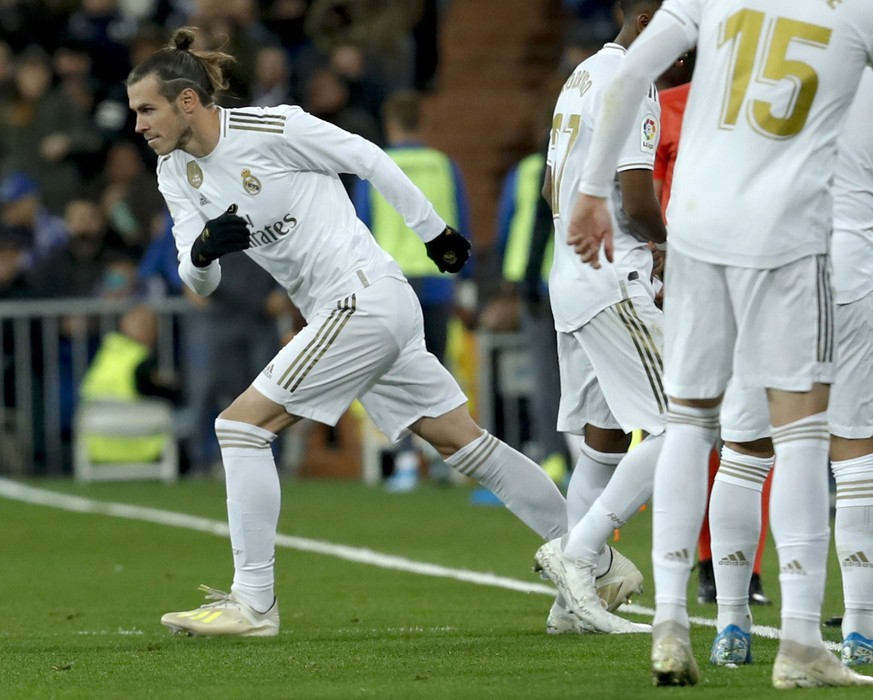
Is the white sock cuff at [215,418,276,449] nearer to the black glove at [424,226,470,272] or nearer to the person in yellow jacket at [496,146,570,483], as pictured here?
the black glove at [424,226,470,272]

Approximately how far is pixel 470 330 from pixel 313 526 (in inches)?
140

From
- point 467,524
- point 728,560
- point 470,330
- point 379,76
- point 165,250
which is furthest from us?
point 379,76

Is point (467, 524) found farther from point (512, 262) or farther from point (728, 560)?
point (728, 560)

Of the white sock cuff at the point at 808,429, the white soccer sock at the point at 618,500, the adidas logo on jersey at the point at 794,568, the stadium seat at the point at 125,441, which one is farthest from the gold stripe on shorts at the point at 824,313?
the stadium seat at the point at 125,441

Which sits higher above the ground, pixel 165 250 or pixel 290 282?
pixel 290 282

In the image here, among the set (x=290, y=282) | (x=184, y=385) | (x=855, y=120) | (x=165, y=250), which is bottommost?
(x=184, y=385)

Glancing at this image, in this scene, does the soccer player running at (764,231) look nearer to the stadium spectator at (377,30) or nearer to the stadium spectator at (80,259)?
the stadium spectator at (80,259)

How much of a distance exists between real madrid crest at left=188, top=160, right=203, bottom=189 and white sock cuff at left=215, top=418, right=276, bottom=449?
0.86 meters

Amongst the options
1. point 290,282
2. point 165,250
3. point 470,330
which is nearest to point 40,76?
point 165,250

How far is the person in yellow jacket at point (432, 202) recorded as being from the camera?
1339cm

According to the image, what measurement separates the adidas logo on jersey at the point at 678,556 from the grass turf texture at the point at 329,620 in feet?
1.10

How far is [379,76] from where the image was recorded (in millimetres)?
17688

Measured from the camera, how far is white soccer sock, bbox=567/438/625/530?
7082mm

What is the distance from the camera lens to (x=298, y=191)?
23.2 ft
